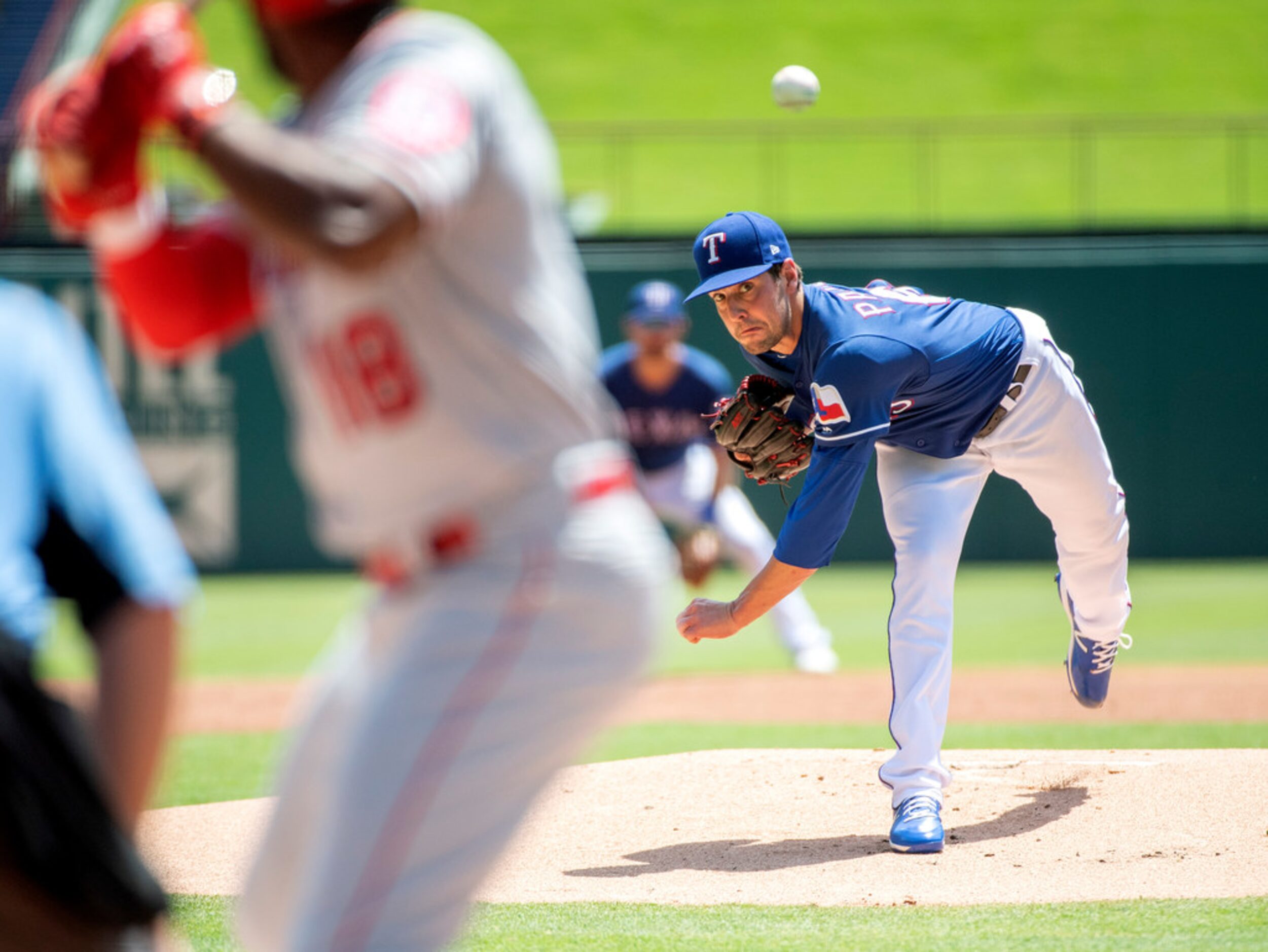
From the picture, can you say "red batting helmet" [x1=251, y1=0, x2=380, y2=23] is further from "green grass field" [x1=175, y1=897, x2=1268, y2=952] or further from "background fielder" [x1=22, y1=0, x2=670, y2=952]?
"green grass field" [x1=175, y1=897, x2=1268, y2=952]

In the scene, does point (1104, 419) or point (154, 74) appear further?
point (1104, 419)

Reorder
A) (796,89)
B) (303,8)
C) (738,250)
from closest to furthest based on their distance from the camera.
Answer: (303,8)
(738,250)
(796,89)

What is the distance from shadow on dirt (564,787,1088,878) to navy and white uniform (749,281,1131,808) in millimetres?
237

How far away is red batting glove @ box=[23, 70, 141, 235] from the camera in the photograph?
73.0 inches

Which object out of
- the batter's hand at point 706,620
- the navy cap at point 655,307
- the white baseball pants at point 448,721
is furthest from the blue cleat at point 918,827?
the navy cap at point 655,307

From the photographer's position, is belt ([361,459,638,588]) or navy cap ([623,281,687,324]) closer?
belt ([361,459,638,588])

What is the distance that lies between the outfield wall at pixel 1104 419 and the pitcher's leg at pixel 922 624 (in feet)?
32.1

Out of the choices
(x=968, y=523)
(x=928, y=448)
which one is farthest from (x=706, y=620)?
(x=968, y=523)

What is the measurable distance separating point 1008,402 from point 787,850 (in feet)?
5.28

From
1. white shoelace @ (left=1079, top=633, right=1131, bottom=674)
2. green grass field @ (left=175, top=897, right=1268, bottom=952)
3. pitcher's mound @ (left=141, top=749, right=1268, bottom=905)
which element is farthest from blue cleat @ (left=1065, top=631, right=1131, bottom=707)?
green grass field @ (left=175, top=897, right=1268, bottom=952)

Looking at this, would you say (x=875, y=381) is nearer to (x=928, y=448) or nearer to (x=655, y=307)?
(x=928, y=448)

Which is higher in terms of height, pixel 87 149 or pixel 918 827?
pixel 87 149

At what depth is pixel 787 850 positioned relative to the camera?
448 cm

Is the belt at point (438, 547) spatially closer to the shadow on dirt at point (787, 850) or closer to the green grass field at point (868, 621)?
the shadow on dirt at point (787, 850)
